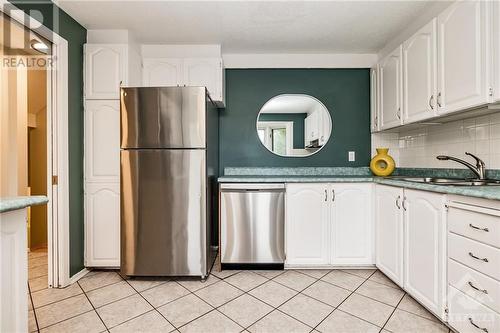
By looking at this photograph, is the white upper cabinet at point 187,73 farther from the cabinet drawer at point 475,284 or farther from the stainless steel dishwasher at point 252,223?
the cabinet drawer at point 475,284

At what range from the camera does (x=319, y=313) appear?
69.4 inches

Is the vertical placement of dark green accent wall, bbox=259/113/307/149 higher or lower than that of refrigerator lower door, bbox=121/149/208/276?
higher

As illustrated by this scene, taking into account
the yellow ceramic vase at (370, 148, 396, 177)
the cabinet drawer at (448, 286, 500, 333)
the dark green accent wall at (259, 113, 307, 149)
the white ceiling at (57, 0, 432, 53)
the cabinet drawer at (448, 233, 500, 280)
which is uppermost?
the white ceiling at (57, 0, 432, 53)

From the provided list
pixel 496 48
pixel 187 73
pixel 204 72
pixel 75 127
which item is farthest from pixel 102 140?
pixel 496 48

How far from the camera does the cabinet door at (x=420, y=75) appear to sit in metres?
1.95

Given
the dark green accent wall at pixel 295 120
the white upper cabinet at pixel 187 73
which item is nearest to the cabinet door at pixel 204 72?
the white upper cabinet at pixel 187 73

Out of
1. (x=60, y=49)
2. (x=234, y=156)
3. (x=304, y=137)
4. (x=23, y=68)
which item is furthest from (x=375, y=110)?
(x=23, y=68)

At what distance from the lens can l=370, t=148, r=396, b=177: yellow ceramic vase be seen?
8.91 ft

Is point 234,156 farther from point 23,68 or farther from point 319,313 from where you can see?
point 23,68

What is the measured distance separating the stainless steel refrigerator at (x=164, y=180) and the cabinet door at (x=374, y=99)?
191 cm

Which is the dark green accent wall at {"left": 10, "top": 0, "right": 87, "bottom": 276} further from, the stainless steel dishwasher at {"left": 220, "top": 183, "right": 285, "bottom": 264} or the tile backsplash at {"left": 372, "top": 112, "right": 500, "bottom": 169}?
the tile backsplash at {"left": 372, "top": 112, "right": 500, "bottom": 169}

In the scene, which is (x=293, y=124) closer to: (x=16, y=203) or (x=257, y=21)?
(x=257, y=21)

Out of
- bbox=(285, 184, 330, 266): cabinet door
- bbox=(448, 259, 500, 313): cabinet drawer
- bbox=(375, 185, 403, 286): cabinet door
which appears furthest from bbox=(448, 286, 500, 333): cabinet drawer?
bbox=(285, 184, 330, 266): cabinet door

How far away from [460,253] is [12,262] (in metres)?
2.19
